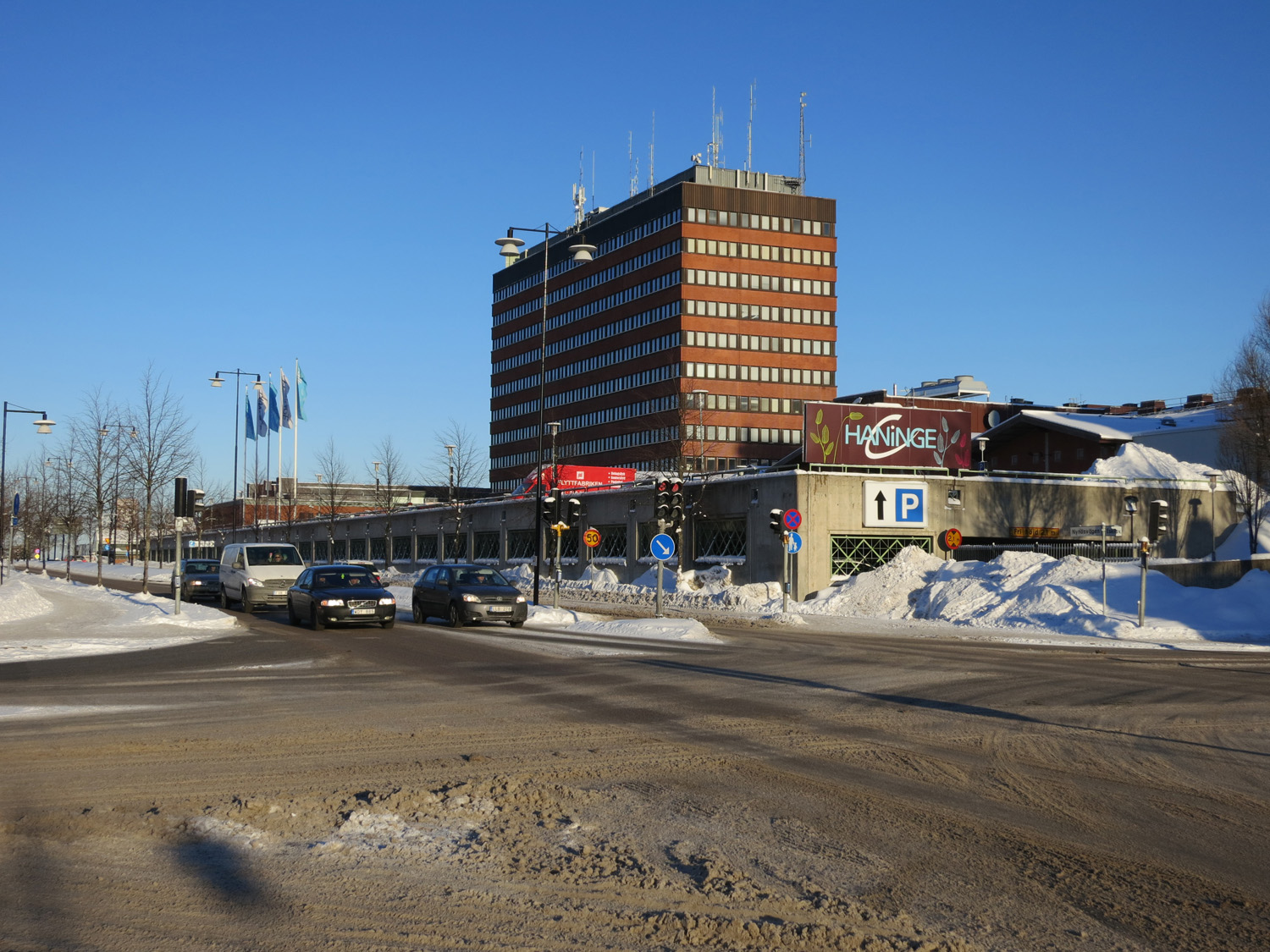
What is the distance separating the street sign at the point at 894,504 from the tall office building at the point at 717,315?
5016 cm

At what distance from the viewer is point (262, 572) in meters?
33.4

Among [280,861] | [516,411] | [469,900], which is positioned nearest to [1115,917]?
[469,900]

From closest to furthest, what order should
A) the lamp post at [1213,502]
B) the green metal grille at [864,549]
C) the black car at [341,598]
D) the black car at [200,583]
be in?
the black car at [341,598] → the black car at [200,583] → the green metal grille at [864,549] → the lamp post at [1213,502]

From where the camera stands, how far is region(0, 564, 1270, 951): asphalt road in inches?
210

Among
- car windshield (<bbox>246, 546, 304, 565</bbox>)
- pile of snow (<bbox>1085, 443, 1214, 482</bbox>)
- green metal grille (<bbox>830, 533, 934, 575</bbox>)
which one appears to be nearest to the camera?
car windshield (<bbox>246, 546, 304, 565</bbox>)

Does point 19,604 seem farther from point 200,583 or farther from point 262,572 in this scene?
point 200,583

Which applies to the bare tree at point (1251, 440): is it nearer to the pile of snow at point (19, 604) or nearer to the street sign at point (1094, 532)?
the street sign at point (1094, 532)

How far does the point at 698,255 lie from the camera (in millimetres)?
100250

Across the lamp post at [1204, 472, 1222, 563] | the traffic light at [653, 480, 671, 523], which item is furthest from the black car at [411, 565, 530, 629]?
the lamp post at [1204, 472, 1222, 563]

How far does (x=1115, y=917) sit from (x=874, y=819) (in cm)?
215

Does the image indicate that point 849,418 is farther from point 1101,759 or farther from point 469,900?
point 469,900

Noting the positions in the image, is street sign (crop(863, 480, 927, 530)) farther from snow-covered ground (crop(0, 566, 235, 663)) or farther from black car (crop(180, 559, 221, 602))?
snow-covered ground (crop(0, 566, 235, 663))

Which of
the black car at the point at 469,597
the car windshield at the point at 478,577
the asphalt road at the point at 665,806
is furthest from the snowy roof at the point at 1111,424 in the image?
the asphalt road at the point at 665,806

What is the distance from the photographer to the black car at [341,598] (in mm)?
26016
